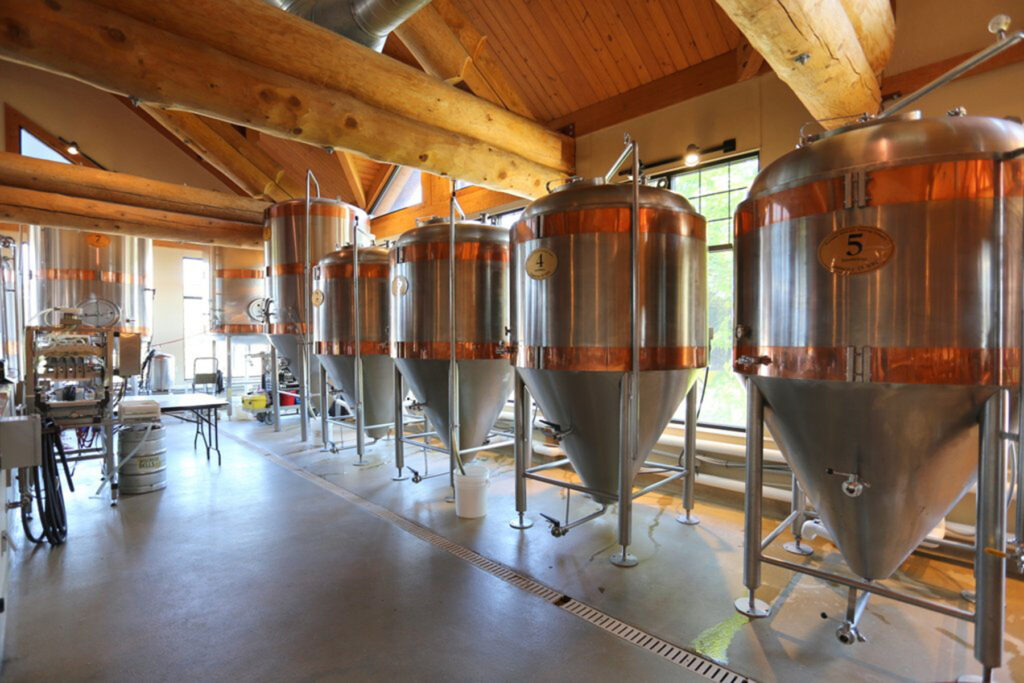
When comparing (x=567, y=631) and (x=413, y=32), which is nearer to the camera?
(x=567, y=631)

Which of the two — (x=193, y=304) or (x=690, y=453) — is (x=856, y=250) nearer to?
(x=690, y=453)

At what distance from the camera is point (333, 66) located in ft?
10.5

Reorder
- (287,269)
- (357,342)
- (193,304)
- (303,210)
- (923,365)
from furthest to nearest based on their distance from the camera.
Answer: (193,304) → (287,269) → (303,210) → (357,342) → (923,365)

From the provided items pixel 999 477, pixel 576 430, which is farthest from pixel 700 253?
pixel 999 477

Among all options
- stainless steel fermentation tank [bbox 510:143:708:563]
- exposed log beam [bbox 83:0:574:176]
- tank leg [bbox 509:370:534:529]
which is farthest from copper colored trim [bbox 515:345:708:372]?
exposed log beam [bbox 83:0:574:176]

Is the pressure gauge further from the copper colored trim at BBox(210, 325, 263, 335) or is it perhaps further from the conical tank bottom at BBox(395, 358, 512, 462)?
the conical tank bottom at BBox(395, 358, 512, 462)

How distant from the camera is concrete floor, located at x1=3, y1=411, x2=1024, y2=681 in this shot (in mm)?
1978

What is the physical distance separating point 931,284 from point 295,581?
3.03 metres

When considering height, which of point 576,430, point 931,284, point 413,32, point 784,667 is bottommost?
point 784,667

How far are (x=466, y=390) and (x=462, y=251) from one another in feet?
3.40

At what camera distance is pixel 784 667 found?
195 cm

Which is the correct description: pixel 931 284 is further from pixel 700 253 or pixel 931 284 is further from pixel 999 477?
pixel 700 253

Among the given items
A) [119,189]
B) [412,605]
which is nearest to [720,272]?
[412,605]

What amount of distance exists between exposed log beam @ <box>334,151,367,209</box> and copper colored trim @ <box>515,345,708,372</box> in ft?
21.5
